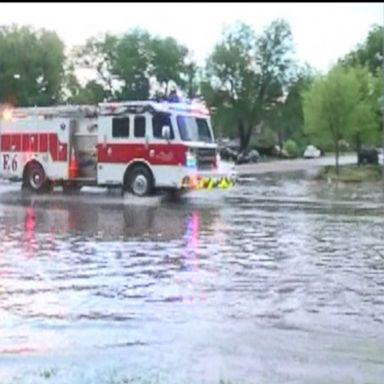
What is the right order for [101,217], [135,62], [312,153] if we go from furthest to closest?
[135,62] → [312,153] → [101,217]

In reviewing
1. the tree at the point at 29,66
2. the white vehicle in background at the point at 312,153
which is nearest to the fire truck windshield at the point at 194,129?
the tree at the point at 29,66

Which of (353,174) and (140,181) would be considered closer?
(140,181)

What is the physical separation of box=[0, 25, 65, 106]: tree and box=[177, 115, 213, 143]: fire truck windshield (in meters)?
64.2

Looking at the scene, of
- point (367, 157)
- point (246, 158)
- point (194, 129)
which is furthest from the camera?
point (246, 158)

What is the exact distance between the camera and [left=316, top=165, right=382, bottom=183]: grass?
46.4 meters

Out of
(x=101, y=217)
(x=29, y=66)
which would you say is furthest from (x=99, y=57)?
(x=101, y=217)

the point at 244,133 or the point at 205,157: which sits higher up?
the point at 244,133

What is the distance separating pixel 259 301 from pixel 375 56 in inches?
3016

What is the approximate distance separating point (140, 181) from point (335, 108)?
28441 millimetres

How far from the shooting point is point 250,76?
284 feet

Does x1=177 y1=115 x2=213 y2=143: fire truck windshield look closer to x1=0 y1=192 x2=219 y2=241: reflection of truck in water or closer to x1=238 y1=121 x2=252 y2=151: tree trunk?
x1=0 y1=192 x2=219 y2=241: reflection of truck in water

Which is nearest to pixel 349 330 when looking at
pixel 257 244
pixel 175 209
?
pixel 257 244

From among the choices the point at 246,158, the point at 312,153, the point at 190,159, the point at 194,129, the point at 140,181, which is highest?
the point at 312,153

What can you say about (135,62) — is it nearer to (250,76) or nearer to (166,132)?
(250,76)
